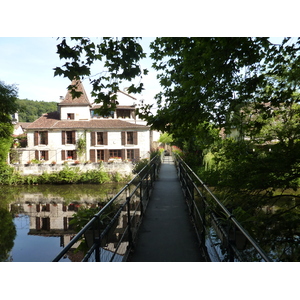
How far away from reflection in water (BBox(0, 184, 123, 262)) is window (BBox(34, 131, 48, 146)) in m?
3.85

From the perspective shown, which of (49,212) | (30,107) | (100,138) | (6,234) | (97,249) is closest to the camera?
(97,249)

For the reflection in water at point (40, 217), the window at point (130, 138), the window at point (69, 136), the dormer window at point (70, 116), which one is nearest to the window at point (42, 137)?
the window at point (69, 136)

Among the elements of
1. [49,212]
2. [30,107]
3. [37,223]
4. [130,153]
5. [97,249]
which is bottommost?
[37,223]

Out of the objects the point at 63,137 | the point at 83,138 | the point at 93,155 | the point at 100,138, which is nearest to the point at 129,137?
the point at 100,138

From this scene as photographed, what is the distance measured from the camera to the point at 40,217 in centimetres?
1144

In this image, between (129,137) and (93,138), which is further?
(129,137)

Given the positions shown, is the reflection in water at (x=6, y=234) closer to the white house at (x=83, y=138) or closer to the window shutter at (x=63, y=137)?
the white house at (x=83, y=138)

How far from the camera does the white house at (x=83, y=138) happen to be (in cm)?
1802

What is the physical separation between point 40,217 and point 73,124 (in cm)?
833

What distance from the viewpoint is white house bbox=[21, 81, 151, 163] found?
18.0m

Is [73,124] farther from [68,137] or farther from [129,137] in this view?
[129,137]

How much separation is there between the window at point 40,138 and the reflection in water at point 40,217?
152 inches

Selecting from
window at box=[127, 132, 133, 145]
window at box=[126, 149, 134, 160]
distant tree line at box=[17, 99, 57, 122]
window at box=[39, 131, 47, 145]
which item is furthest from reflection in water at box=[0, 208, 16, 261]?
window at box=[127, 132, 133, 145]
